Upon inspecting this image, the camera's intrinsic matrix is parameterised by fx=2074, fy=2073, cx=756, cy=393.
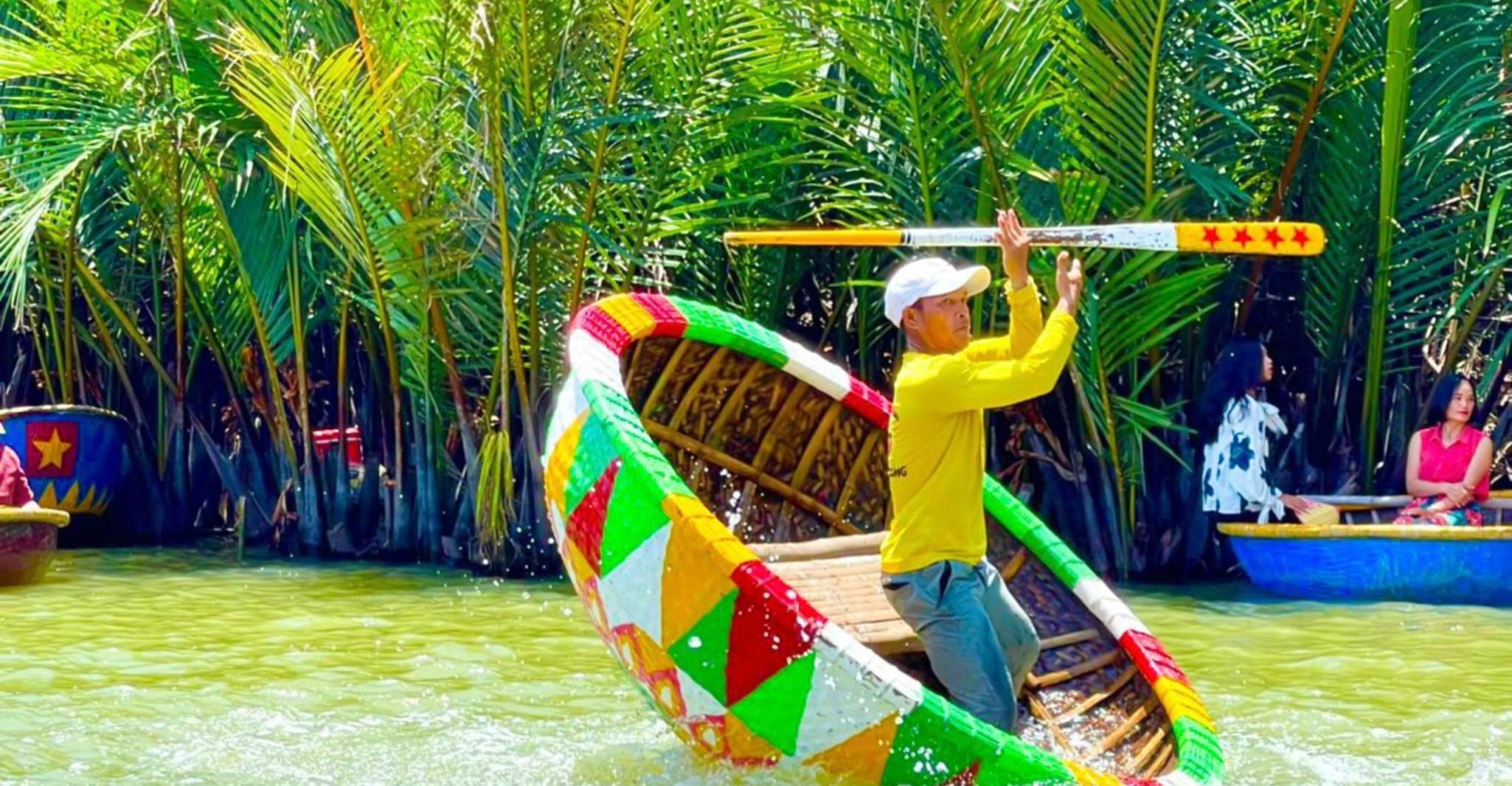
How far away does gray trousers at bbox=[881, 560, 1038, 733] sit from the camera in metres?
5.14

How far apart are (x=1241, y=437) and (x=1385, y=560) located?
0.91 metres

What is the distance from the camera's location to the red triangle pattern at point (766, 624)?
15.9 ft

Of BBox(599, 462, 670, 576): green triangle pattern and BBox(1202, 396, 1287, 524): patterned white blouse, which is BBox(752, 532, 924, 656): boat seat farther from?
BBox(1202, 396, 1287, 524): patterned white blouse

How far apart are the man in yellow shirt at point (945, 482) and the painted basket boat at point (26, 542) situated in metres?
5.94

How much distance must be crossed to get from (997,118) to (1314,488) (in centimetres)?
265

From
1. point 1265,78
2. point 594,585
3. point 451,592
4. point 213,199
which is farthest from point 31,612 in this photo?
point 1265,78

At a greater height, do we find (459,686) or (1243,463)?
(1243,463)

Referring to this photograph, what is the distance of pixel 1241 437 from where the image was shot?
32.3 ft

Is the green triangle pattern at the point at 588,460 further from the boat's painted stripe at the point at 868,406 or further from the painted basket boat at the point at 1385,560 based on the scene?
the painted basket boat at the point at 1385,560

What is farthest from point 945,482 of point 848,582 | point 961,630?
point 848,582

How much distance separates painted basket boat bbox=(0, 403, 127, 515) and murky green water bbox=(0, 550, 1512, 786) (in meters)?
1.66

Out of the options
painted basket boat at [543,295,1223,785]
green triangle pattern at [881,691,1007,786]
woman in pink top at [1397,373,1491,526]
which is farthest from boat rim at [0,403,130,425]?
green triangle pattern at [881,691,1007,786]

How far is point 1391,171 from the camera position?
9.73 meters

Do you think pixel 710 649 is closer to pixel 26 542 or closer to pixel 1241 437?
pixel 1241 437
